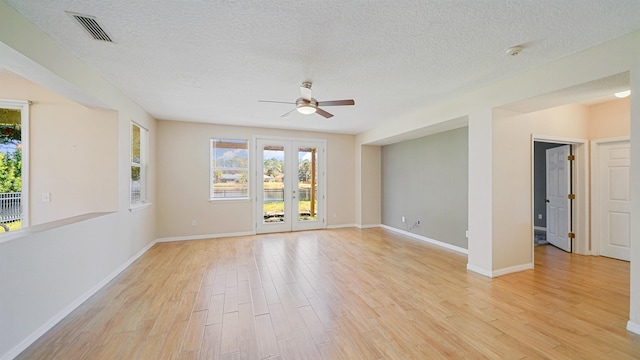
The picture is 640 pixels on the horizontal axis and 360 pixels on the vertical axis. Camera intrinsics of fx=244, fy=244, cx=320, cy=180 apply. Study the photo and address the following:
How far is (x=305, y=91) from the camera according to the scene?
2986 millimetres

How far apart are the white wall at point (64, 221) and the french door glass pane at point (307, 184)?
3.35 m

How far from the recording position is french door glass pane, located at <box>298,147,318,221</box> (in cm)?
637

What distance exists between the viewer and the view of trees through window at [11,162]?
330 centimetres

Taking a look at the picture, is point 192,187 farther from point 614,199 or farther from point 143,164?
point 614,199

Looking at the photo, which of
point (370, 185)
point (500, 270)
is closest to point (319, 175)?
point (370, 185)

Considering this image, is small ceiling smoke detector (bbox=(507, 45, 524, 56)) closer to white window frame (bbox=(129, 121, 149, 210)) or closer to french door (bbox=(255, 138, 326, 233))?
french door (bbox=(255, 138, 326, 233))

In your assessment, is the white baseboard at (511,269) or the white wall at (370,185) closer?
the white baseboard at (511,269)

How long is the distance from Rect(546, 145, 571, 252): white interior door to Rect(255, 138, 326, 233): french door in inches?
193

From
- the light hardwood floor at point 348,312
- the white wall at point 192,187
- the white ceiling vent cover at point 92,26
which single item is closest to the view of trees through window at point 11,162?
the light hardwood floor at point 348,312

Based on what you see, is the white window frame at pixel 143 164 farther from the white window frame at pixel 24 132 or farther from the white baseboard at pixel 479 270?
the white baseboard at pixel 479 270

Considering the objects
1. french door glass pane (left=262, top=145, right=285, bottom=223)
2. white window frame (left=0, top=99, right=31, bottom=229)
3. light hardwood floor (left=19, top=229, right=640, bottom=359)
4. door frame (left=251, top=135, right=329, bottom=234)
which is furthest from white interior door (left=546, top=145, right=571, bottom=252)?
white window frame (left=0, top=99, right=31, bottom=229)

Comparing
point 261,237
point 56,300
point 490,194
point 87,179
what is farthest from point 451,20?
point 261,237

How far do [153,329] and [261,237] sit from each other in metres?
3.46

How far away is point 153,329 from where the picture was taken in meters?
2.20
